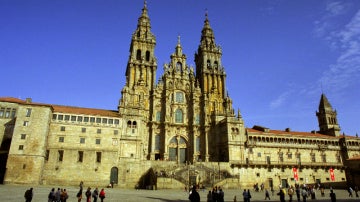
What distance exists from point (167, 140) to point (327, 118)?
47.2m

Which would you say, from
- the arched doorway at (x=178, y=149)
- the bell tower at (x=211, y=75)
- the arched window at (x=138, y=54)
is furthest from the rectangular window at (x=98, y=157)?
the bell tower at (x=211, y=75)

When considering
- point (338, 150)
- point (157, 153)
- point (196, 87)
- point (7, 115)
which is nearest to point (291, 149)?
point (338, 150)

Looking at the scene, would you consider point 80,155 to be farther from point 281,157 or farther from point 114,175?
point 281,157

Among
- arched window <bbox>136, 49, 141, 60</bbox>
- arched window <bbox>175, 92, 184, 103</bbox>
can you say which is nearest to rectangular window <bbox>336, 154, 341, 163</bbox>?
arched window <bbox>175, 92, 184, 103</bbox>

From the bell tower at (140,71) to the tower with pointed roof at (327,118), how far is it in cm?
4959

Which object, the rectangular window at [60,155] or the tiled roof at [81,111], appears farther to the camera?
the tiled roof at [81,111]

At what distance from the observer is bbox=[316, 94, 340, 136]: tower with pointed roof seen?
75.6 m

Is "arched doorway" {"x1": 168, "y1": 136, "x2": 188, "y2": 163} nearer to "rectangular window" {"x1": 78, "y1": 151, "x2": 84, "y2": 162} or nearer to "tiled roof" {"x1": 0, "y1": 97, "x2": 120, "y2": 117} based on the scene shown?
"tiled roof" {"x1": 0, "y1": 97, "x2": 120, "y2": 117}

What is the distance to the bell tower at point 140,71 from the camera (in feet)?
192

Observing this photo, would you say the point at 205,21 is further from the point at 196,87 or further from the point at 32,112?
the point at 32,112

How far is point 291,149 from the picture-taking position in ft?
209

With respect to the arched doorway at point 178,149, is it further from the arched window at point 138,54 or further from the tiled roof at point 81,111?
the arched window at point 138,54

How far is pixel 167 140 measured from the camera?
59.8 meters

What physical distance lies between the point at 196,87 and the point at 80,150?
3030 cm
